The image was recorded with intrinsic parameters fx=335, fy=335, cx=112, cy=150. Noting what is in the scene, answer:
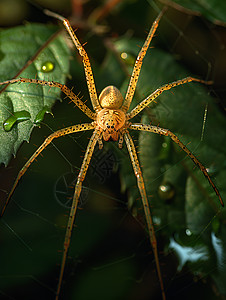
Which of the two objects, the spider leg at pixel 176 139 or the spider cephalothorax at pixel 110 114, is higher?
the spider cephalothorax at pixel 110 114

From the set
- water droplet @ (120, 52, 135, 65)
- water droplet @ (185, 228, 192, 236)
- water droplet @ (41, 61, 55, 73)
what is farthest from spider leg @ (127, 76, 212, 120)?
water droplet @ (185, 228, 192, 236)

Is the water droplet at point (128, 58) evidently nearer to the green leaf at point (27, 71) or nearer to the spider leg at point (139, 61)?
the spider leg at point (139, 61)

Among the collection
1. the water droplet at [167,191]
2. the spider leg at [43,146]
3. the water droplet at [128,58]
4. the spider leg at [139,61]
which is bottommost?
the water droplet at [167,191]

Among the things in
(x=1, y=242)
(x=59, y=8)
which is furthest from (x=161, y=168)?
(x=59, y=8)

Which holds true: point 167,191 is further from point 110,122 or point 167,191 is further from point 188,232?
point 110,122

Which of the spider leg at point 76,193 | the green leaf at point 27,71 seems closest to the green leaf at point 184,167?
the spider leg at point 76,193

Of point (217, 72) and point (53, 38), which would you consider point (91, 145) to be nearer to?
point (53, 38)

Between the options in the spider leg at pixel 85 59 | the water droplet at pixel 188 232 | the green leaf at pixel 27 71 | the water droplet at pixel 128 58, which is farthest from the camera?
the water droplet at pixel 128 58
